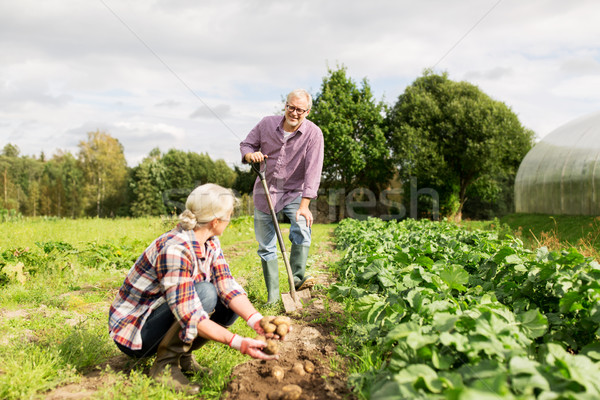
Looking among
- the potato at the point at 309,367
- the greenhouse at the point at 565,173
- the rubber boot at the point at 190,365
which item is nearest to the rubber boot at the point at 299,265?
the potato at the point at 309,367

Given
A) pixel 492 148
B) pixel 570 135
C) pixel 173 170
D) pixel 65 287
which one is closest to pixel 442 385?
pixel 65 287

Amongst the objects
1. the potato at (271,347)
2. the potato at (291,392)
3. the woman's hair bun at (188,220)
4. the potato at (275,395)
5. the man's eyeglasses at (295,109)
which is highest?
the man's eyeglasses at (295,109)

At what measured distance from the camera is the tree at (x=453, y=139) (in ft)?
71.3

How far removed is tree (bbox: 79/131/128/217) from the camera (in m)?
36.8

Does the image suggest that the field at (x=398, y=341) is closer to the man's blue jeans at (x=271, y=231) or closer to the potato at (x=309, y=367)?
the potato at (x=309, y=367)

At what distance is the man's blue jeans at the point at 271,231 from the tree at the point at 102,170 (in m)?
36.5

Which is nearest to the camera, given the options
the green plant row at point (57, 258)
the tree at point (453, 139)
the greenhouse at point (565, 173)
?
the green plant row at point (57, 258)

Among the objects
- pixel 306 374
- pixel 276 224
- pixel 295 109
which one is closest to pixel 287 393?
pixel 306 374

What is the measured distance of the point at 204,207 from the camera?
7.28 ft

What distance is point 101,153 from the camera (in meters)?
36.9

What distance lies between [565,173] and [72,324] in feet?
46.7

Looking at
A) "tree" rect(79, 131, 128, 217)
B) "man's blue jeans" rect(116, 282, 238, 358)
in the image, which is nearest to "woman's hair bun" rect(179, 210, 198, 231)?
"man's blue jeans" rect(116, 282, 238, 358)

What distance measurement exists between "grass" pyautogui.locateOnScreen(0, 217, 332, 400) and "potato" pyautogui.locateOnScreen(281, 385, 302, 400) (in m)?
0.37

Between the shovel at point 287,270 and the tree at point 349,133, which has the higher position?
the tree at point 349,133
